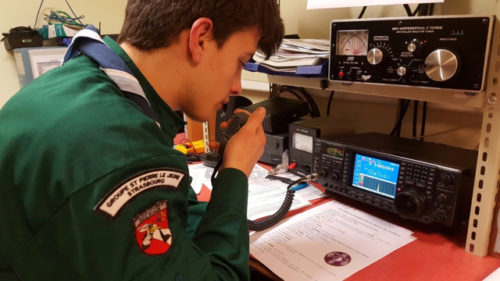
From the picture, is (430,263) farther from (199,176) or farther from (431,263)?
(199,176)

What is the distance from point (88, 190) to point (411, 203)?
0.75m

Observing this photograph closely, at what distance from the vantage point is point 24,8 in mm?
2281

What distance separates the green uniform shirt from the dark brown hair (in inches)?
5.8

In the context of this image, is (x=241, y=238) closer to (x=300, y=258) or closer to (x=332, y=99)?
(x=300, y=258)

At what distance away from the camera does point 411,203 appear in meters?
0.91

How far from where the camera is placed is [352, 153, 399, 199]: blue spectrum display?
97cm

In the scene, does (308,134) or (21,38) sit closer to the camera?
(308,134)

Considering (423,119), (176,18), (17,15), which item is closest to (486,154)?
(423,119)

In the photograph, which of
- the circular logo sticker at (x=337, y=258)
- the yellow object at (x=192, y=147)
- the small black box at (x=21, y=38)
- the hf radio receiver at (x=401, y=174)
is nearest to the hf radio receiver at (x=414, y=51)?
the hf radio receiver at (x=401, y=174)

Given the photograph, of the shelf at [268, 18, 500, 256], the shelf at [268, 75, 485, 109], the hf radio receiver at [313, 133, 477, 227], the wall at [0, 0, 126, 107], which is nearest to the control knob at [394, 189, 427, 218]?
the hf radio receiver at [313, 133, 477, 227]

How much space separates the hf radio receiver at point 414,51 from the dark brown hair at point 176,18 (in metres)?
0.32

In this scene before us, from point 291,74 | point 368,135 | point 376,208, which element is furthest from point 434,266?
point 291,74

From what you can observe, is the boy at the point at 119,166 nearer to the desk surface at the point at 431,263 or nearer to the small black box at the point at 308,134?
the desk surface at the point at 431,263

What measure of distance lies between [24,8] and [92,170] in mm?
2311
